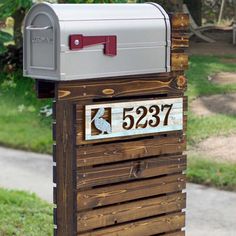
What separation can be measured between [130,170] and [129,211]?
0.28 m

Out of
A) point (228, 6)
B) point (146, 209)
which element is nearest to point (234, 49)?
point (228, 6)

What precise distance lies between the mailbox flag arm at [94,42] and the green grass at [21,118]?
5675mm

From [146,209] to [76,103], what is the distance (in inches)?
38.3

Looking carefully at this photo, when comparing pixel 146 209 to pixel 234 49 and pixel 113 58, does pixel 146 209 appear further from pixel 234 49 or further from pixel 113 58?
pixel 234 49

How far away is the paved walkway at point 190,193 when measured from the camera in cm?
695

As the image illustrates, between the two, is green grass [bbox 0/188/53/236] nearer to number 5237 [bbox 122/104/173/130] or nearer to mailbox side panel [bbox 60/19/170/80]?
number 5237 [bbox 122/104/173/130]

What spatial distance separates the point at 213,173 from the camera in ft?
28.6

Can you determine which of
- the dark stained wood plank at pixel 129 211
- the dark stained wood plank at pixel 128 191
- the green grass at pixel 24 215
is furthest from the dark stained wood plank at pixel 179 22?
the green grass at pixel 24 215

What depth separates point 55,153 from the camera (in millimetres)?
4660

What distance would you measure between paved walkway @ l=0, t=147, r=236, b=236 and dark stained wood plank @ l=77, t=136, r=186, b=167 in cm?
179

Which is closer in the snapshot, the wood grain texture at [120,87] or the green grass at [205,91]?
the wood grain texture at [120,87]

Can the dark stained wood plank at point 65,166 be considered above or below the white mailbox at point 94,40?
below

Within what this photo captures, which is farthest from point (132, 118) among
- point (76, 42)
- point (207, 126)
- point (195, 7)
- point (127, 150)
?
point (195, 7)

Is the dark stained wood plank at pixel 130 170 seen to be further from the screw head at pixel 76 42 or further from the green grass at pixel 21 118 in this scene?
the green grass at pixel 21 118
